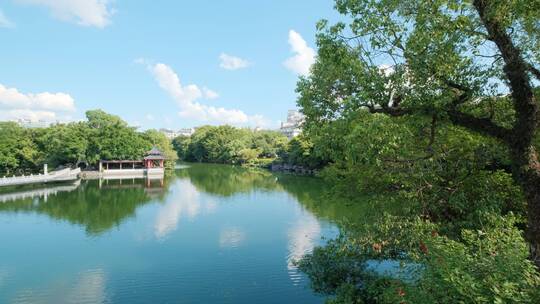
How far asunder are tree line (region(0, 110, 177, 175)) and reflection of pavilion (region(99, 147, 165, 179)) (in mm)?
918

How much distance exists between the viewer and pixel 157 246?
13688 mm

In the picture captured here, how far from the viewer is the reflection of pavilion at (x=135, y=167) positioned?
39856 mm

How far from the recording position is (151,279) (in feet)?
33.7

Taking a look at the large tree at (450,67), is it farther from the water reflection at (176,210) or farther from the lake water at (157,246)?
the water reflection at (176,210)

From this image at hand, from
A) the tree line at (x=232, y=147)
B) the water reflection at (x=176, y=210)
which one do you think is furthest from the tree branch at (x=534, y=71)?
the tree line at (x=232, y=147)

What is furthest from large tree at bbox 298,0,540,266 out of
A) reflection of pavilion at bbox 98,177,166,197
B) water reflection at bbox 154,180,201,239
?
reflection of pavilion at bbox 98,177,166,197

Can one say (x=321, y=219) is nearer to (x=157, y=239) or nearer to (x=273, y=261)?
(x=273, y=261)

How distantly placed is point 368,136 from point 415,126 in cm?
159

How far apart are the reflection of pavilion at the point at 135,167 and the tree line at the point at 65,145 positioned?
0.92m

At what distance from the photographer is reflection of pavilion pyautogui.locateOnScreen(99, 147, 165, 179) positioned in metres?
39.9

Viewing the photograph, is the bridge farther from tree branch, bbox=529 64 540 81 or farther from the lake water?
tree branch, bbox=529 64 540 81

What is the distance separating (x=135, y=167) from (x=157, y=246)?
1273 inches

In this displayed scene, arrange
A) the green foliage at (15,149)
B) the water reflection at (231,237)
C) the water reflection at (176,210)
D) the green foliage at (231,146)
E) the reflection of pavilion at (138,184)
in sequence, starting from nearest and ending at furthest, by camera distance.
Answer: the water reflection at (231,237), the water reflection at (176,210), the reflection of pavilion at (138,184), the green foliage at (15,149), the green foliage at (231,146)

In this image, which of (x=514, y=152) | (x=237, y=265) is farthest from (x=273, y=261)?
(x=514, y=152)
